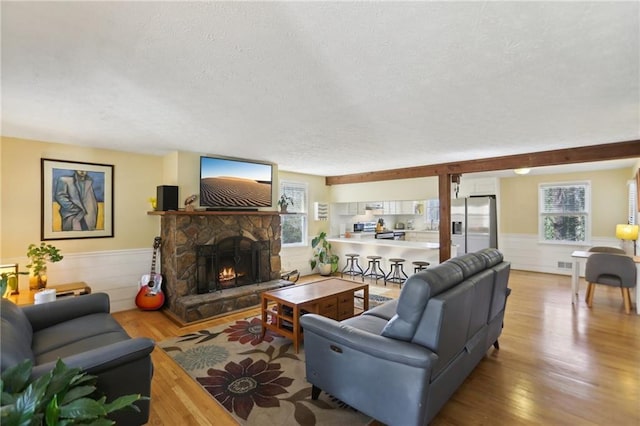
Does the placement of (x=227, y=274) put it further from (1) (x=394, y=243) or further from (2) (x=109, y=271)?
(1) (x=394, y=243)

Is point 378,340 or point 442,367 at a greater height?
point 378,340

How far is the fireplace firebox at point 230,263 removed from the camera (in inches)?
173

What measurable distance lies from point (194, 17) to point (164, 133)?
226cm

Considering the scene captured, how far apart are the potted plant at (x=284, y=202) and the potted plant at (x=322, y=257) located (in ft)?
3.45

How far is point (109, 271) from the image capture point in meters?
4.18

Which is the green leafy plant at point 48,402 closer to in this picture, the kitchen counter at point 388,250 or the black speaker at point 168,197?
→ the black speaker at point 168,197

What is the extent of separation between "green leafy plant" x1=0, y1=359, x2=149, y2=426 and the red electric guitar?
3153mm

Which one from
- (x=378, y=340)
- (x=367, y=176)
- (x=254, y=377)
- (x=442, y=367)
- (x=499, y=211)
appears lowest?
(x=254, y=377)

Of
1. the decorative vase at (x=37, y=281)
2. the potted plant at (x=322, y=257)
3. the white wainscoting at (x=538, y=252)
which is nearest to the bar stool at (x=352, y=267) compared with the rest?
the potted plant at (x=322, y=257)

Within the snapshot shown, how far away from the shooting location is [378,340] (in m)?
1.85

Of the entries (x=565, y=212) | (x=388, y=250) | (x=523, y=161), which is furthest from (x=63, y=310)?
(x=565, y=212)

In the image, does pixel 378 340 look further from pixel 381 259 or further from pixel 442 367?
pixel 381 259

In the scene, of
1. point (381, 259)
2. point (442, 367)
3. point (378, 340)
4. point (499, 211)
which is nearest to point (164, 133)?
point (378, 340)

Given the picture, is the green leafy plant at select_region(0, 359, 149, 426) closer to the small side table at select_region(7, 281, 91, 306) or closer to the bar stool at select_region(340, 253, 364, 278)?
the small side table at select_region(7, 281, 91, 306)
